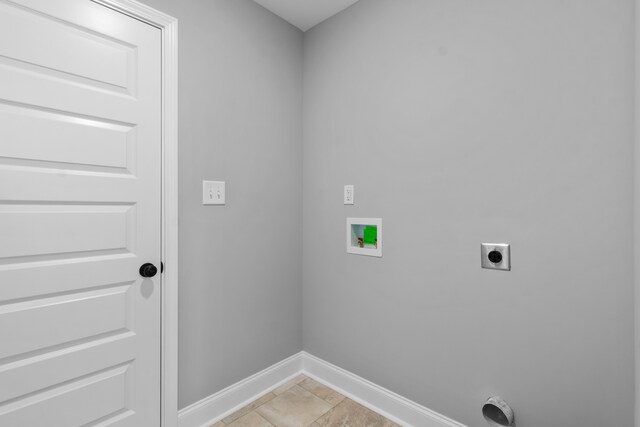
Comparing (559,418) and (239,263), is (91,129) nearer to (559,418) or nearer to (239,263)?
(239,263)

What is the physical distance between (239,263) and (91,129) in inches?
37.6

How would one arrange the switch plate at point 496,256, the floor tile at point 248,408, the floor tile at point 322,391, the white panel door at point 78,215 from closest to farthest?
the white panel door at point 78,215, the switch plate at point 496,256, the floor tile at point 248,408, the floor tile at point 322,391

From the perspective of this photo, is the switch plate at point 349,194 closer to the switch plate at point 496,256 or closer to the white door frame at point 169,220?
the switch plate at point 496,256

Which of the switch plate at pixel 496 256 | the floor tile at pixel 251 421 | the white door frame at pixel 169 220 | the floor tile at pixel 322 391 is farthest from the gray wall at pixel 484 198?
the white door frame at pixel 169 220

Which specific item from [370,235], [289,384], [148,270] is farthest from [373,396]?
[148,270]

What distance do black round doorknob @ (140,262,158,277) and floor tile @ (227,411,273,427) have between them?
92 cm

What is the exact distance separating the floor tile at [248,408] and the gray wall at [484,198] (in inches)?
17.1

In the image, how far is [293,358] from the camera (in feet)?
6.97

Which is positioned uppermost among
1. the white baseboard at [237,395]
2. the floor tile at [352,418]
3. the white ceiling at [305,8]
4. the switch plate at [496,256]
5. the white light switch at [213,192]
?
the white ceiling at [305,8]

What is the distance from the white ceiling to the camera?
187 centimetres

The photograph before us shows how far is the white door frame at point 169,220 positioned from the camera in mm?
1486

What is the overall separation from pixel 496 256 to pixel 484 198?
0.26m

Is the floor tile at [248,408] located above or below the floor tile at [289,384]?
below

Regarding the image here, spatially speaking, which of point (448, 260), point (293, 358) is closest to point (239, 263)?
point (293, 358)
